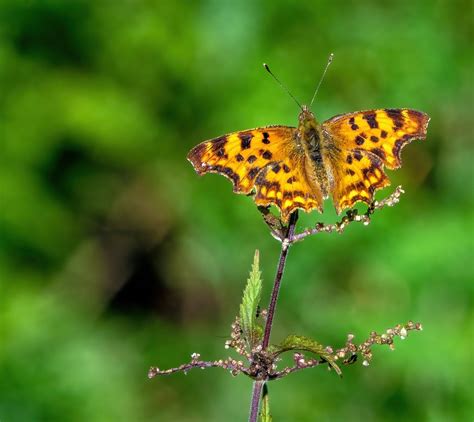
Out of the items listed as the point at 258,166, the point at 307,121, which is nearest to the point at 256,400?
the point at 258,166

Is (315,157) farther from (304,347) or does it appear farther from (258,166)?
(304,347)

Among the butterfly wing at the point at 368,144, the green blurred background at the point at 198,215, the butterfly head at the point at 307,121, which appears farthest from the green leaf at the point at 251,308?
the green blurred background at the point at 198,215

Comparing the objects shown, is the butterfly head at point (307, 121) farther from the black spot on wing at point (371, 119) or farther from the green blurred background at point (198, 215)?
the green blurred background at point (198, 215)

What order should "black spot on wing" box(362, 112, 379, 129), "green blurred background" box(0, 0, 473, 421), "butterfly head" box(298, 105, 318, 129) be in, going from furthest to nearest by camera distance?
"green blurred background" box(0, 0, 473, 421) < "butterfly head" box(298, 105, 318, 129) < "black spot on wing" box(362, 112, 379, 129)

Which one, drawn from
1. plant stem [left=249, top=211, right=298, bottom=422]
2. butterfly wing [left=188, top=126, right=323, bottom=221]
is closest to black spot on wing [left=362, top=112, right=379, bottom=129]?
butterfly wing [left=188, top=126, right=323, bottom=221]

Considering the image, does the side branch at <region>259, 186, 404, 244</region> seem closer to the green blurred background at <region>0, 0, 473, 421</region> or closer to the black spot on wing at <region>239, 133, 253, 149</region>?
the black spot on wing at <region>239, 133, 253, 149</region>

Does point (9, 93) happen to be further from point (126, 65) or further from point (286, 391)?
point (286, 391)

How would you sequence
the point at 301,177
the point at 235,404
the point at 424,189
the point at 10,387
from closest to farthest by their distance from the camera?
the point at 301,177 < the point at 10,387 < the point at 235,404 < the point at 424,189

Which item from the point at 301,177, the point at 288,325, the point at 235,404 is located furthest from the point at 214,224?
the point at 301,177
